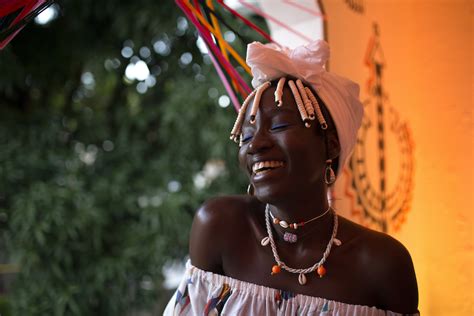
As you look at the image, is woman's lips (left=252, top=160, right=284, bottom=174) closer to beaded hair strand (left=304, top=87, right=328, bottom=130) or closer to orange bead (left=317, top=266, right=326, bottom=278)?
beaded hair strand (left=304, top=87, right=328, bottom=130)

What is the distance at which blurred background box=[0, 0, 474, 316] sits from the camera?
5.76 feet

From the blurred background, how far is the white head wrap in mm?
613

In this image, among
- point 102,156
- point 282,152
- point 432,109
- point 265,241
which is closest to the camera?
point 282,152

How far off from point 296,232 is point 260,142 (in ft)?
0.66

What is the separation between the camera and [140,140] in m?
2.76

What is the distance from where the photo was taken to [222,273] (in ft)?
3.73

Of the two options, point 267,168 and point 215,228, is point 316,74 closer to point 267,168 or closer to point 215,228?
point 267,168

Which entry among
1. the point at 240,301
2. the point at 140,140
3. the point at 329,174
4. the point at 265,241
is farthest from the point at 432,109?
the point at 140,140

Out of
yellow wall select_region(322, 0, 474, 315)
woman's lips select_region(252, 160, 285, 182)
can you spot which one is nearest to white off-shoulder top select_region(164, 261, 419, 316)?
woman's lips select_region(252, 160, 285, 182)

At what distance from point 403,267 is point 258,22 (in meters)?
1.74

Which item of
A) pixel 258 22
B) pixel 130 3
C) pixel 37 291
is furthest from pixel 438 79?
pixel 37 291

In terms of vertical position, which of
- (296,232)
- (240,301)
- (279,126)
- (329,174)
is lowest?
(240,301)

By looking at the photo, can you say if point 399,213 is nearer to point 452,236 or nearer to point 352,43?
point 452,236

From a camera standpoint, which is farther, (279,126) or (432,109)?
(432,109)
